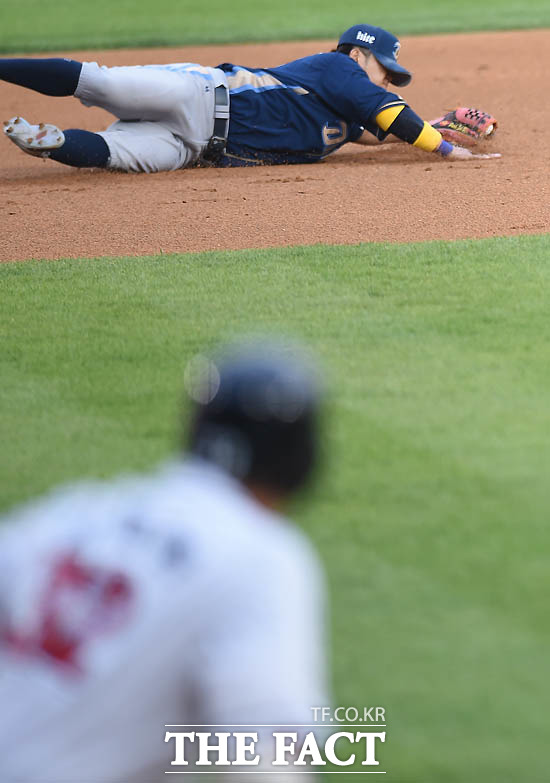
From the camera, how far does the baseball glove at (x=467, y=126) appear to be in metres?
8.08

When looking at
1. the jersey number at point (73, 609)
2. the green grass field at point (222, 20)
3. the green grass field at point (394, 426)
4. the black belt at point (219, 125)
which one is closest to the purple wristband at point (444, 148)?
the black belt at point (219, 125)

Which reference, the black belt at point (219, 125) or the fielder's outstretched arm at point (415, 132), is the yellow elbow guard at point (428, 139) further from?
the black belt at point (219, 125)

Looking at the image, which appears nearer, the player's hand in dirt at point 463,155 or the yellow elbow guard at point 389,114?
the yellow elbow guard at point 389,114

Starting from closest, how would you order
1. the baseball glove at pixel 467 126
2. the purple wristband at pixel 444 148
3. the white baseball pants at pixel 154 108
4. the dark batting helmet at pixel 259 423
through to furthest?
the dark batting helmet at pixel 259 423 → the white baseball pants at pixel 154 108 → the purple wristband at pixel 444 148 → the baseball glove at pixel 467 126

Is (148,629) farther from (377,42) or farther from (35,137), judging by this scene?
(377,42)

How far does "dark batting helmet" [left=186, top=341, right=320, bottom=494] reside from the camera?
1541 millimetres

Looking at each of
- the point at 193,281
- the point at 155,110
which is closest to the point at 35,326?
the point at 193,281

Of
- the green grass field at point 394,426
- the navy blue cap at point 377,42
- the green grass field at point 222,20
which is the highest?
the green grass field at point 222,20

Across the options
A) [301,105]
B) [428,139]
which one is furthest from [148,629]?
[301,105]

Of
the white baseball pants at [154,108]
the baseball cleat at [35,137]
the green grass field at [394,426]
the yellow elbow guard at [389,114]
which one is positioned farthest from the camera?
the yellow elbow guard at [389,114]

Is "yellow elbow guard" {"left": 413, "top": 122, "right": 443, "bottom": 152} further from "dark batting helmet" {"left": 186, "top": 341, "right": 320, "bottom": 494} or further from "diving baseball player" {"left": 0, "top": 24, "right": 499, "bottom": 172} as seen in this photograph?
"dark batting helmet" {"left": 186, "top": 341, "right": 320, "bottom": 494}

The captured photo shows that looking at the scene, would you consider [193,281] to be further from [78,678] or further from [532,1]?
[532,1]

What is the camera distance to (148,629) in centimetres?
145

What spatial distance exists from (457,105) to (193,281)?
5.41 meters
